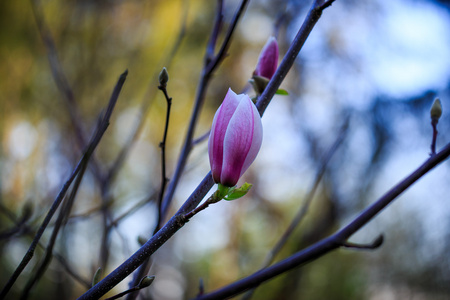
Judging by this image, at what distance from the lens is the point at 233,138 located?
0.27 m

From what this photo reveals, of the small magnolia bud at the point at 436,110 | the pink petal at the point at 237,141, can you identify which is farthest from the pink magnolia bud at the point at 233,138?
the small magnolia bud at the point at 436,110

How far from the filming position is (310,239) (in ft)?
5.33

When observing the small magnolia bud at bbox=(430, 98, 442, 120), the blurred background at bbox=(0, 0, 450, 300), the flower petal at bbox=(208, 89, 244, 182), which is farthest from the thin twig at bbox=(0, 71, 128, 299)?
the blurred background at bbox=(0, 0, 450, 300)

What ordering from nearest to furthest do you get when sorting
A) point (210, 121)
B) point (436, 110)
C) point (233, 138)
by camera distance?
point (233, 138)
point (436, 110)
point (210, 121)

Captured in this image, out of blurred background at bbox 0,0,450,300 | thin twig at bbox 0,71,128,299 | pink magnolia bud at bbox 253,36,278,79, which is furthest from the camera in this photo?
blurred background at bbox 0,0,450,300

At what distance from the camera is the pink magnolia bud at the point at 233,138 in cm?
27

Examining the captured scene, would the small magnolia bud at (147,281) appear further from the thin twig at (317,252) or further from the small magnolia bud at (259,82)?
the small magnolia bud at (259,82)

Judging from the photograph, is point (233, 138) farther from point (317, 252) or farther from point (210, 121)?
point (210, 121)

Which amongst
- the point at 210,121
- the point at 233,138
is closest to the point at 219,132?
the point at 233,138

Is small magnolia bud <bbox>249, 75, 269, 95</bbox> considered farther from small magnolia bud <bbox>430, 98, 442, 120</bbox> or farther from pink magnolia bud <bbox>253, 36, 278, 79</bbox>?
small magnolia bud <bbox>430, 98, 442, 120</bbox>

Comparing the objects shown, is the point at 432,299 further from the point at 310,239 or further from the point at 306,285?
the point at 310,239

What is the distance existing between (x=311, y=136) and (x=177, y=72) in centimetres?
90

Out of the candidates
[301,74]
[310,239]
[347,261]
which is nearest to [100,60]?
[301,74]

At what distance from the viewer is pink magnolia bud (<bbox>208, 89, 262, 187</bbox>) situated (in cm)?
27
